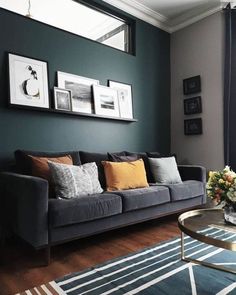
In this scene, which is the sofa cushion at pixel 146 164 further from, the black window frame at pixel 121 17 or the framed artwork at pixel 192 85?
the black window frame at pixel 121 17

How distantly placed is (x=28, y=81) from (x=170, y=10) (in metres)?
2.60

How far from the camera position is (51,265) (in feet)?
6.28

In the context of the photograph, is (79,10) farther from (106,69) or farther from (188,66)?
(188,66)

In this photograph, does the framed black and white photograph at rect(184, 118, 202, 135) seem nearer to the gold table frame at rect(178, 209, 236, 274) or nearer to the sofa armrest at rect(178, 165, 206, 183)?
the sofa armrest at rect(178, 165, 206, 183)

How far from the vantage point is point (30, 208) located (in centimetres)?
187

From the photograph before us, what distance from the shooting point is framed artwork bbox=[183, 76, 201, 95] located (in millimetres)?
4012

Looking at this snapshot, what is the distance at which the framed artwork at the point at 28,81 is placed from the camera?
2.63 m

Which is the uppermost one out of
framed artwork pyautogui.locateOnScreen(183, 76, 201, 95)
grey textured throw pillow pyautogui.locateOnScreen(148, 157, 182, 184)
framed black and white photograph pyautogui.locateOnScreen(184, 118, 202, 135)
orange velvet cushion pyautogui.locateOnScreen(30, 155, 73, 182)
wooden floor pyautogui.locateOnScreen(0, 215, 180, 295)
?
framed artwork pyautogui.locateOnScreen(183, 76, 201, 95)

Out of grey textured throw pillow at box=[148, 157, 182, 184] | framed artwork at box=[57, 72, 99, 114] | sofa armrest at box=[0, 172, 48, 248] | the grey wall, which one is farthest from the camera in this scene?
the grey wall

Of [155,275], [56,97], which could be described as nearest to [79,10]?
[56,97]

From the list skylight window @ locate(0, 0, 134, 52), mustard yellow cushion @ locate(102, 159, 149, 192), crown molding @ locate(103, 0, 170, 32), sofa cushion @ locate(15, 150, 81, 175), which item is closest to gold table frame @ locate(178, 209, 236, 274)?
mustard yellow cushion @ locate(102, 159, 149, 192)

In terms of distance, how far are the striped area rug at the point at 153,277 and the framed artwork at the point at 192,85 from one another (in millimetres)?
2665

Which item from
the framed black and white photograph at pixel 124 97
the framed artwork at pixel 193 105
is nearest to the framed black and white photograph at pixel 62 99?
the framed black and white photograph at pixel 124 97

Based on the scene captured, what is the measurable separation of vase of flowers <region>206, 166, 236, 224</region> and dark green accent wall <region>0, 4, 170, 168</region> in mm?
1826
